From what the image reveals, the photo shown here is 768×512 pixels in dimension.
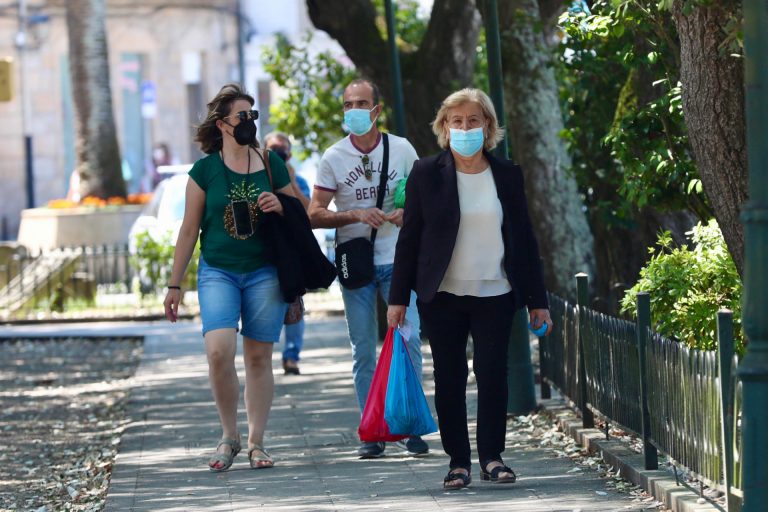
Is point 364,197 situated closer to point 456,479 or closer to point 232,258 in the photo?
point 232,258

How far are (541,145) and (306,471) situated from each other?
5381mm

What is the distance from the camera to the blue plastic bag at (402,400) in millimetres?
8039

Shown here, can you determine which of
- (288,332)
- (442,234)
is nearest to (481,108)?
(442,234)

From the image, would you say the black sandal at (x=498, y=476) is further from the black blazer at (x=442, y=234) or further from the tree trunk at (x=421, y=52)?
the tree trunk at (x=421, y=52)

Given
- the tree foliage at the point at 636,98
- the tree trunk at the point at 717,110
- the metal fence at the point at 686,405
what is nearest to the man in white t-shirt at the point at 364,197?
the tree foliage at the point at 636,98

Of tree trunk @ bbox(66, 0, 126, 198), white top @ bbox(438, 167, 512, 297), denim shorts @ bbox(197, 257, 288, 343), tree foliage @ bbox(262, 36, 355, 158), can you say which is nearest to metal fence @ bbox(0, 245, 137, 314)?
tree foliage @ bbox(262, 36, 355, 158)

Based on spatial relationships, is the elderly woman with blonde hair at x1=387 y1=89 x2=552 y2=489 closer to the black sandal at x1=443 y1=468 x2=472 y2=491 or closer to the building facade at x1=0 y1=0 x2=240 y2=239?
the black sandal at x1=443 y1=468 x2=472 y2=491

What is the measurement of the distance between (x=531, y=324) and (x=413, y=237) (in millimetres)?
650

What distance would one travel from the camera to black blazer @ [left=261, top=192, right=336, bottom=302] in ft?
28.1

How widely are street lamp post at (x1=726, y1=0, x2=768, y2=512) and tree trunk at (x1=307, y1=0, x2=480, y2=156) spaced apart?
32.1 feet

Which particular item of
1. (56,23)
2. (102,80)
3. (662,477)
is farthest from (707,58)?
(56,23)

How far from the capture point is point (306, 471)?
28.5 feet

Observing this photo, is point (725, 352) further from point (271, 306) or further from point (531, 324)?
point (271, 306)

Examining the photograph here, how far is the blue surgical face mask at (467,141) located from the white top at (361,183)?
1181mm
